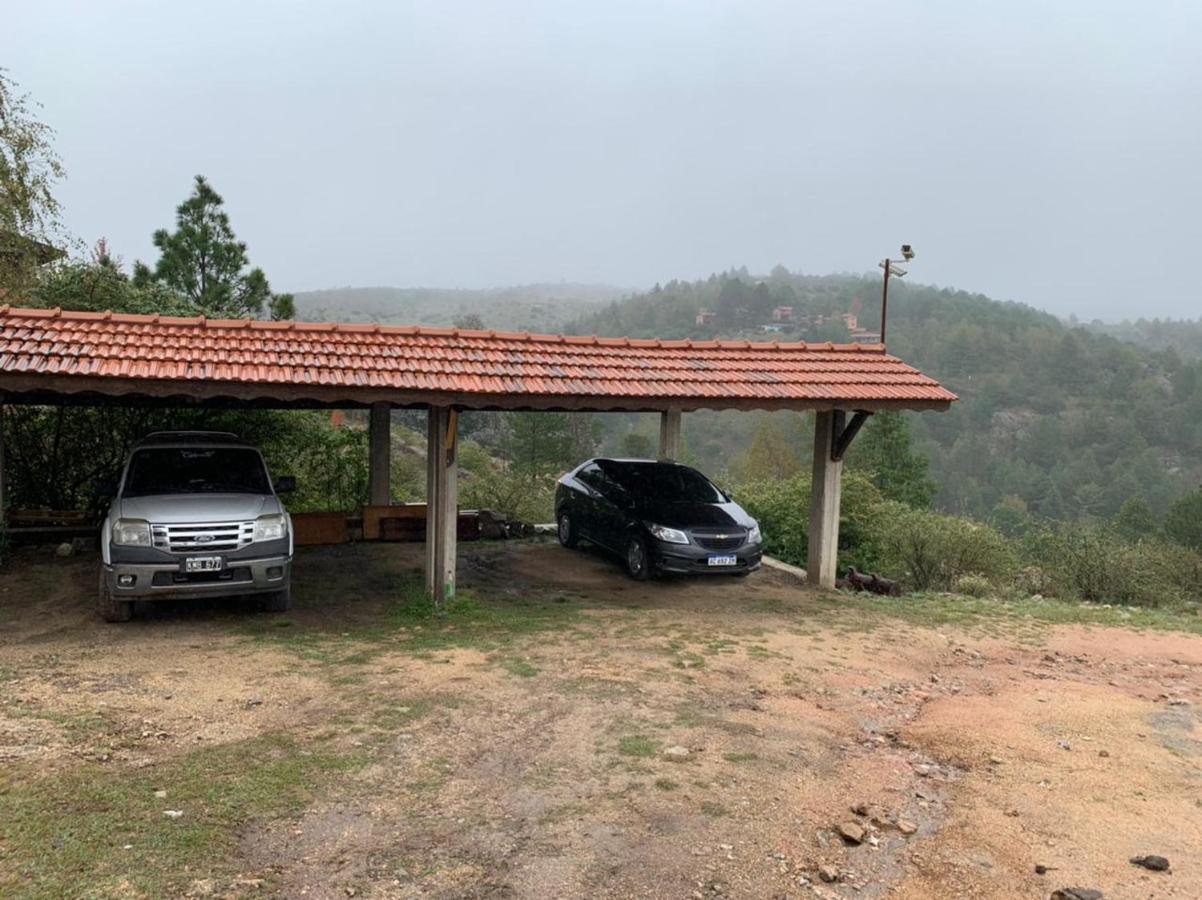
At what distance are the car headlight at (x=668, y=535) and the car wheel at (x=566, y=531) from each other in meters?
2.84

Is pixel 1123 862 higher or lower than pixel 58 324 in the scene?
lower

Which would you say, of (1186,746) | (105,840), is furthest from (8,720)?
(1186,746)

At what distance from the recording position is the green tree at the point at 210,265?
19.4 metres

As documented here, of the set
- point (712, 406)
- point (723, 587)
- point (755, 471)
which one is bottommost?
point (755, 471)

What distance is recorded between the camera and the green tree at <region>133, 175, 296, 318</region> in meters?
19.4

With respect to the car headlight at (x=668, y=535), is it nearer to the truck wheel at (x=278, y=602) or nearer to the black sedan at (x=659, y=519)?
the black sedan at (x=659, y=519)

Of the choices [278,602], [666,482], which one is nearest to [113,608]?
[278,602]

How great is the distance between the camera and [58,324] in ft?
27.6

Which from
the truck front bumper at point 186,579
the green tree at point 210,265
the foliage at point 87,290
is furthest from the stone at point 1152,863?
the green tree at point 210,265

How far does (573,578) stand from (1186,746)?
24.0 ft

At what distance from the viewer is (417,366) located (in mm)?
9047

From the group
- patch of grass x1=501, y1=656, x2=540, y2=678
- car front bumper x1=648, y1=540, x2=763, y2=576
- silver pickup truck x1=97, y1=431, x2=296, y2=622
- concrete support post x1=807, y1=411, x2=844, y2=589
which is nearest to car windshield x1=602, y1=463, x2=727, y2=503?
car front bumper x1=648, y1=540, x2=763, y2=576

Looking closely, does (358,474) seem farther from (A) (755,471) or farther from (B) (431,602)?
(A) (755,471)

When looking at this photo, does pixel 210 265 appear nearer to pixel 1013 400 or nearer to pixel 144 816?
pixel 144 816
